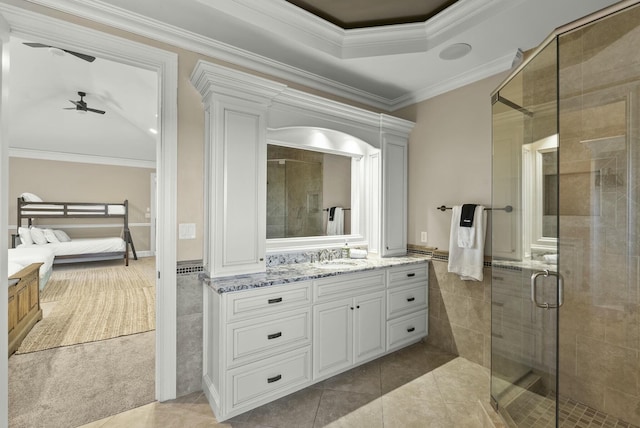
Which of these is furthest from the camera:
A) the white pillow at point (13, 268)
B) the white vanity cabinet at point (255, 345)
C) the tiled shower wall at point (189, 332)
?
the white pillow at point (13, 268)

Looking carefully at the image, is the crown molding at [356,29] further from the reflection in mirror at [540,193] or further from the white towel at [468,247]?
the white towel at [468,247]

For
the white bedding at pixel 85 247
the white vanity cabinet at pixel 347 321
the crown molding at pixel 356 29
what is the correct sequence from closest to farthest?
1. the crown molding at pixel 356 29
2. the white vanity cabinet at pixel 347 321
3. the white bedding at pixel 85 247

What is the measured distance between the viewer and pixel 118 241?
6.69 meters

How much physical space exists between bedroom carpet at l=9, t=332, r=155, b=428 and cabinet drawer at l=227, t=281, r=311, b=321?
99 cm

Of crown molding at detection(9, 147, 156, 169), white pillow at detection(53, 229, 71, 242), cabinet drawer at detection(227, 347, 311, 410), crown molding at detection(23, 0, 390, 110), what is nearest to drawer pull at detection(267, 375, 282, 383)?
cabinet drawer at detection(227, 347, 311, 410)

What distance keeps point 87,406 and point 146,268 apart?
16.1 feet

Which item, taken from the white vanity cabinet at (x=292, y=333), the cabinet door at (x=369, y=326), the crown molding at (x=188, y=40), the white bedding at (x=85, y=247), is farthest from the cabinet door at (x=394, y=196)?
the white bedding at (x=85, y=247)

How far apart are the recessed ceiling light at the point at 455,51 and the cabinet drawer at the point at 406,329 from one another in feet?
7.65

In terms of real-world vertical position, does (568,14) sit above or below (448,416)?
above

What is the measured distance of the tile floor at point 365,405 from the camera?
6.15 feet

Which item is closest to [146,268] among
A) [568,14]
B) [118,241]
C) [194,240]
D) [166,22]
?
[118,241]

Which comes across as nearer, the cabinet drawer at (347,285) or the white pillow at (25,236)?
the cabinet drawer at (347,285)

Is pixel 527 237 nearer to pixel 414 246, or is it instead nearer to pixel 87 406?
pixel 414 246

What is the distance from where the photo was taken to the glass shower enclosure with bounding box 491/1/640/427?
1.77 metres
